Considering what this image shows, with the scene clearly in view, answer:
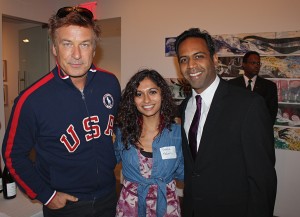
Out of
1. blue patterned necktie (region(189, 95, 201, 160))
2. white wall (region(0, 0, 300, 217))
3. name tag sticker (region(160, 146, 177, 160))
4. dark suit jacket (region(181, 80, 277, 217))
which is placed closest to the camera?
dark suit jacket (region(181, 80, 277, 217))

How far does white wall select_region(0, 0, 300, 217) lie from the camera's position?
10.9 ft

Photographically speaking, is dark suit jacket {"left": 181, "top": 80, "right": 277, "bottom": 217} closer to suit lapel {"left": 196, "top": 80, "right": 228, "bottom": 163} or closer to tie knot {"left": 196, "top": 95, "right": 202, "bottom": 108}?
suit lapel {"left": 196, "top": 80, "right": 228, "bottom": 163}

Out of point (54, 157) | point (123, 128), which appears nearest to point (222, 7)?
point (123, 128)

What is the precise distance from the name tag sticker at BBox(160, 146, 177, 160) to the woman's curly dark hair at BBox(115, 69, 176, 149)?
6.7 inches

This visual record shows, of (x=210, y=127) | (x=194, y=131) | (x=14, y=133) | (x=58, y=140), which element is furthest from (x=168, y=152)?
(x=14, y=133)

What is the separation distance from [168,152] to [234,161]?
1.58 ft

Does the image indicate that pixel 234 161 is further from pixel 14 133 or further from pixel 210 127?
pixel 14 133

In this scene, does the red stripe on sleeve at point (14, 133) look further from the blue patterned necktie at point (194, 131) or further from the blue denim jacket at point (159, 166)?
the blue patterned necktie at point (194, 131)

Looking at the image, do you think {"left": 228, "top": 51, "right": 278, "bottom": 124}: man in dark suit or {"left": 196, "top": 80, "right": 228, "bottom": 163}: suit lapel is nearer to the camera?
{"left": 196, "top": 80, "right": 228, "bottom": 163}: suit lapel

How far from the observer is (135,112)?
210 cm

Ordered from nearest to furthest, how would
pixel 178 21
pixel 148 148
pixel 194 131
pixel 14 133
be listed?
pixel 14 133 → pixel 194 131 → pixel 148 148 → pixel 178 21

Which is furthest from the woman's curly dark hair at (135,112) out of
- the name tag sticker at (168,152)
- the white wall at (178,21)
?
the white wall at (178,21)

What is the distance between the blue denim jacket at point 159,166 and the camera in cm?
181

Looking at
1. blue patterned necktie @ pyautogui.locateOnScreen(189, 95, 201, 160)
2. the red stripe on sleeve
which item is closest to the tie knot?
blue patterned necktie @ pyautogui.locateOnScreen(189, 95, 201, 160)
